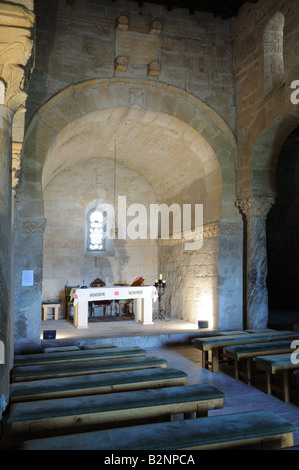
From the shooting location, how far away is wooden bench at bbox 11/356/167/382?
12.0 feet

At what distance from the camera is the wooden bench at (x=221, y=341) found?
5.40 meters

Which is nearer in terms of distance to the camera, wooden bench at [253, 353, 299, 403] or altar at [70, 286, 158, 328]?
wooden bench at [253, 353, 299, 403]

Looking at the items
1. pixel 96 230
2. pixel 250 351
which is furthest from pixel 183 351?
pixel 96 230

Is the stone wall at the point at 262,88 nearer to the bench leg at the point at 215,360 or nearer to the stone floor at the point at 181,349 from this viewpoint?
the stone floor at the point at 181,349

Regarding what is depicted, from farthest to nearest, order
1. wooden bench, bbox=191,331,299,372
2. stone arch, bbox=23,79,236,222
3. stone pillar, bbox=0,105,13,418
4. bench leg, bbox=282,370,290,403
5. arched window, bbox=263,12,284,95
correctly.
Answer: arched window, bbox=263,12,284,95 < stone arch, bbox=23,79,236,222 < wooden bench, bbox=191,331,299,372 < bench leg, bbox=282,370,290,403 < stone pillar, bbox=0,105,13,418

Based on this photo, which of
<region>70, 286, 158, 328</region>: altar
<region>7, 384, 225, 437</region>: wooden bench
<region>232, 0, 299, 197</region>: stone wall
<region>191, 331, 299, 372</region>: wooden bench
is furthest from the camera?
<region>70, 286, 158, 328</region>: altar

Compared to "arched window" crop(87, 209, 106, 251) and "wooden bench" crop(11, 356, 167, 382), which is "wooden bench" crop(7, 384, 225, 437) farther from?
"arched window" crop(87, 209, 106, 251)

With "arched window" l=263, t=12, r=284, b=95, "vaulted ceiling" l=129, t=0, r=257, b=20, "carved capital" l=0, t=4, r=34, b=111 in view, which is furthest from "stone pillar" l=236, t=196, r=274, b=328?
"carved capital" l=0, t=4, r=34, b=111

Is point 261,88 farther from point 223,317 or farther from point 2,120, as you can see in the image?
point 2,120

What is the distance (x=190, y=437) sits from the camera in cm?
227

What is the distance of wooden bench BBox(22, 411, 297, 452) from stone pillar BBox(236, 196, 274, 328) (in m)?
5.01

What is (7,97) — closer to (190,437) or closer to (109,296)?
(190,437)

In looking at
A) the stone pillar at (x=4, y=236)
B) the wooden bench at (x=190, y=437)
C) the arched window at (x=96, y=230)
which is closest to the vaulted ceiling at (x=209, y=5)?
the arched window at (x=96, y=230)

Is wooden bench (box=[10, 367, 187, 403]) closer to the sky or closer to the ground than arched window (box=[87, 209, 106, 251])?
closer to the ground
